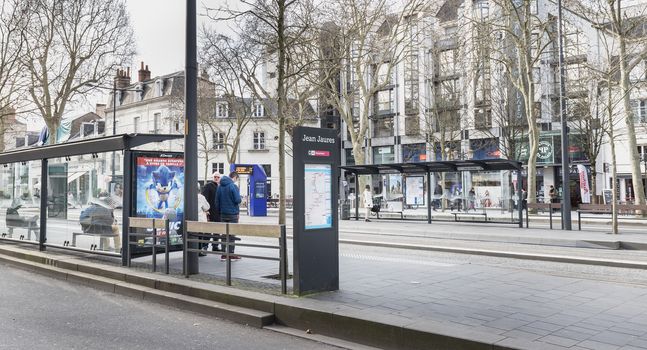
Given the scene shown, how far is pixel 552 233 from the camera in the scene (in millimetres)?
15562

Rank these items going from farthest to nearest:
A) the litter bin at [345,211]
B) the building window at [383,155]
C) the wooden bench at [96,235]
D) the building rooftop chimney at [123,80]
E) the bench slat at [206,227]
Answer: the building rooftop chimney at [123,80]
the building window at [383,155]
the litter bin at [345,211]
the wooden bench at [96,235]
the bench slat at [206,227]

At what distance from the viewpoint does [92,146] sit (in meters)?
9.64

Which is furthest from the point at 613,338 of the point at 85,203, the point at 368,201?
the point at 368,201

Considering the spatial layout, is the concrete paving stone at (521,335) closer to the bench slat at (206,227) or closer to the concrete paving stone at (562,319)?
the concrete paving stone at (562,319)

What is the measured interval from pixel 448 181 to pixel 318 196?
16.4 metres

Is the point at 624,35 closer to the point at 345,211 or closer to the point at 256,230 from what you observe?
the point at 345,211

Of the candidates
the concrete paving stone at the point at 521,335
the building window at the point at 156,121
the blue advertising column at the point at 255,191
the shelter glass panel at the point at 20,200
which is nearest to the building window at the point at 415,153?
the blue advertising column at the point at 255,191

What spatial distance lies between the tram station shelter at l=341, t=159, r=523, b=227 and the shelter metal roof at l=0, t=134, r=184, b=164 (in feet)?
42.7

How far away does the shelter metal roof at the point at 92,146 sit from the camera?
8.96m

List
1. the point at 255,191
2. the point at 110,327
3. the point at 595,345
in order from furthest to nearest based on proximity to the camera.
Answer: the point at 255,191
the point at 110,327
the point at 595,345

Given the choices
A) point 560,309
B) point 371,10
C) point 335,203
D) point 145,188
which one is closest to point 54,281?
point 145,188

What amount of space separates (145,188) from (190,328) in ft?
14.6

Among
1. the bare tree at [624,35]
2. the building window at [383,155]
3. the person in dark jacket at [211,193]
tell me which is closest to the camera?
the person in dark jacket at [211,193]

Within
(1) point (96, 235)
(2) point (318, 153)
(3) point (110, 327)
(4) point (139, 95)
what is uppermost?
(4) point (139, 95)
